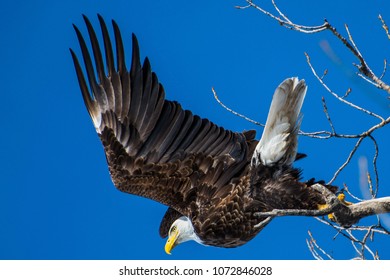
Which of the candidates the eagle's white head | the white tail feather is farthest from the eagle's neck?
the white tail feather

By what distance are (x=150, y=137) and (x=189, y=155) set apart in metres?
0.41

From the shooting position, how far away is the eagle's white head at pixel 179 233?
5.59 m

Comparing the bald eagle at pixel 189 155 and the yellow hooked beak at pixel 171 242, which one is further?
the yellow hooked beak at pixel 171 242

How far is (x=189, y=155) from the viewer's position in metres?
5.44

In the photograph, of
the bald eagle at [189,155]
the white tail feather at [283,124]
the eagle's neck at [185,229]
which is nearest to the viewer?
the white tail feather at [283,124]

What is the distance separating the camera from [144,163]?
5.59 m

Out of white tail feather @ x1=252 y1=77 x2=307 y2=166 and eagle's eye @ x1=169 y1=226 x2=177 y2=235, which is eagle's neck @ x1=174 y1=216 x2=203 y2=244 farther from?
white tail feather @ x1=252 y1=77 x2=307 y2=166

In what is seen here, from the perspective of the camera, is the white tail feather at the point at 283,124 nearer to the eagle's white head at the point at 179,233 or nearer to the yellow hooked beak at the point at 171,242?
the eagle's white head at the point at 179,233

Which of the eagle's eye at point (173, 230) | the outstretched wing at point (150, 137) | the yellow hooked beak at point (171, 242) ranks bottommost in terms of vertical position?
the yellow hooked beak at point (171, 242)

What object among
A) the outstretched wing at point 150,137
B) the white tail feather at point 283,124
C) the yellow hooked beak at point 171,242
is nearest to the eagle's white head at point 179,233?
the yellow hooked beak at point 171,242
